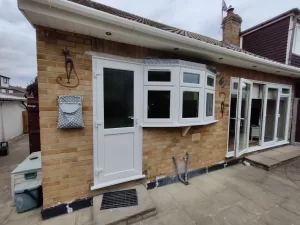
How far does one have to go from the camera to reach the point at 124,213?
216 cm

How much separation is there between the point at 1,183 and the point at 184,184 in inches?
161

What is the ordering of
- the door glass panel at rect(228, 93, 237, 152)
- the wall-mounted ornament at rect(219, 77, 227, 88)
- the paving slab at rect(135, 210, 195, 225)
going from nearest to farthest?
1. the paving slab at rect(135, 210, 195, 225)
2. the wall-mounted ornament at rect(219, 77, 227, 88)
3. the door glass panel at rect(228, 93, 237, 152)

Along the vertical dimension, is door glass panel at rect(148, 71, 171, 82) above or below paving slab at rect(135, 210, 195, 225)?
above

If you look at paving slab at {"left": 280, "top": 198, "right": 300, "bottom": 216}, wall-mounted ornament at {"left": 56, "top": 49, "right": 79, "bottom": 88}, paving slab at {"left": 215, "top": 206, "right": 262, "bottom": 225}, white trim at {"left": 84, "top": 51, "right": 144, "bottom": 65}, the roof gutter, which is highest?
the roof gutter

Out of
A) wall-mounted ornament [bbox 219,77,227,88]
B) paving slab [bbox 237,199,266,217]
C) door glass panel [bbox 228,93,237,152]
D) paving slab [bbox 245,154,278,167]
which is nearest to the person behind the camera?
paving slab [bbox 237,199,266,217]

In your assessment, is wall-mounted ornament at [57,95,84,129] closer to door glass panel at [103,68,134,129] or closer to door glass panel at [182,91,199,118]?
door glass panel at [103,68,134,129]

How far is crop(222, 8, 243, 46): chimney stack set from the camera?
22.5ft

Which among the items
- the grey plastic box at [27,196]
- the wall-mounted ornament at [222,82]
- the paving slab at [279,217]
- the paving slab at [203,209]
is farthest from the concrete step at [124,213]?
the wall-mounted ornament at [222,82]

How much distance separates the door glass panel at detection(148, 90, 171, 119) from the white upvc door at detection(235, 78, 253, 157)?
97.4 inches

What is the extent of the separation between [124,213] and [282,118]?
696 centimetres

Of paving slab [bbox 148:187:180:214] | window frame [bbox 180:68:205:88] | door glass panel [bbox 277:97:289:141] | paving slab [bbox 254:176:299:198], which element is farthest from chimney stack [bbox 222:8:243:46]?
paving slab [bbox 148:187:180:214]

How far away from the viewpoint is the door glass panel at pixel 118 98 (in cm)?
252

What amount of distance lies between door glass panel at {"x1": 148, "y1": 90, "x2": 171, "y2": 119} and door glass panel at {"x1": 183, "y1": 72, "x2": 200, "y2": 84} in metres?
0.46

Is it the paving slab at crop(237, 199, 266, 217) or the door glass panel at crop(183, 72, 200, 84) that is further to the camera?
the door glass panel at crop(183, 72, 200, 84)
